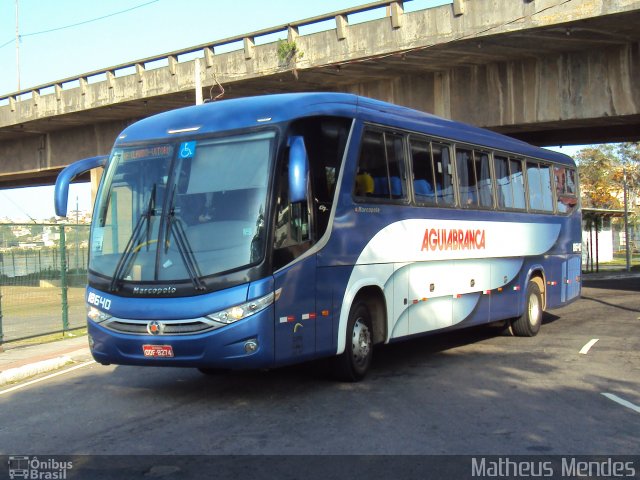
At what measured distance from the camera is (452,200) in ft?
36.9

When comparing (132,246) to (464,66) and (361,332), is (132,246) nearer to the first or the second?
(361,332)

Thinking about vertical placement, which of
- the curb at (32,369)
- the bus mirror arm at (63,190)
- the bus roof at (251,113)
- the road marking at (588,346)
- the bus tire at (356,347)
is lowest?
the road marking at (588,346)

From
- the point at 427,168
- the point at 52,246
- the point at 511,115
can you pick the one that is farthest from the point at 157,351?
the point at 511,115

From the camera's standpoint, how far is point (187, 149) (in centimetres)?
819

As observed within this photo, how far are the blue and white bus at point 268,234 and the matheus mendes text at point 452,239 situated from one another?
0.18ft

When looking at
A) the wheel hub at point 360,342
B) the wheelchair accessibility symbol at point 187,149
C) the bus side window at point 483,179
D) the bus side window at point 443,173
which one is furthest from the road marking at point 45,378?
the bus side window at point 483,179

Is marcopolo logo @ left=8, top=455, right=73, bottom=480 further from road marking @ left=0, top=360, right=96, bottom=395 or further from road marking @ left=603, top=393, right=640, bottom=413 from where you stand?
road marking @ left=603, top=393, right=640, bottom=413

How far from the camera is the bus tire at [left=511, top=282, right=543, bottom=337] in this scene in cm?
1358

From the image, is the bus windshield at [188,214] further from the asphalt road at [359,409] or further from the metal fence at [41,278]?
the metal fence at [41,278]

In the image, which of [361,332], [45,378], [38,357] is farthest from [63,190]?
[38,357]

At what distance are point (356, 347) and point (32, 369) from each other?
16.6 feet

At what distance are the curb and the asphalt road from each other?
1.82 ft

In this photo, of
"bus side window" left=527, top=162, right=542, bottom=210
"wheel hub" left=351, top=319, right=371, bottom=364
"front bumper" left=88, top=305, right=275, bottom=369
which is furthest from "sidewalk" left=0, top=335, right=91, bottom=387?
"bus side window" left=527, top=162, right=542, bottom=210

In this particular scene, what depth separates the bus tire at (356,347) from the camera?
8.94m
